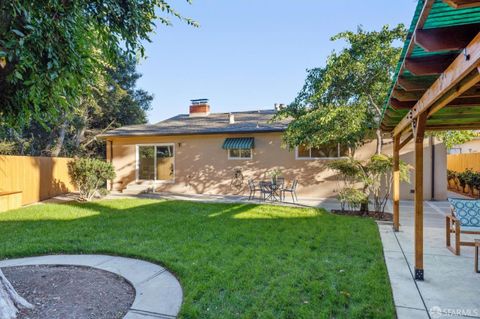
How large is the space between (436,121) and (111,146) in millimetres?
17644

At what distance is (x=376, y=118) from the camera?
11.7 meters

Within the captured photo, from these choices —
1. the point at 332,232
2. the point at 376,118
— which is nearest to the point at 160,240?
the point at 332,232

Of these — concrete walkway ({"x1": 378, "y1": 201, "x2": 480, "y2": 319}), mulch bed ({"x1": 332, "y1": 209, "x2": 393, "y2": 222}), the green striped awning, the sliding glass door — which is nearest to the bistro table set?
the green striped awning

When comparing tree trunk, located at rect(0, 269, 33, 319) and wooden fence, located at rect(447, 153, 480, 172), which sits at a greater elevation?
wooden fence, located at rect(447, 153, 480, 172)

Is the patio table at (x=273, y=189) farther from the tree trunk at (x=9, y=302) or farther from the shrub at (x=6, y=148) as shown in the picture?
the shrub at (x=6, y=148)

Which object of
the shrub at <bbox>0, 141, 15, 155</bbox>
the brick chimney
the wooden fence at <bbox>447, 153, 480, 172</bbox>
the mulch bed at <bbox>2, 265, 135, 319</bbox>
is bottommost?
the mulch bed at <bbox>2, 265, 135, 319</bbox>

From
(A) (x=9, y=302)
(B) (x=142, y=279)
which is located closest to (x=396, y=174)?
(B) (x=142, y=279)

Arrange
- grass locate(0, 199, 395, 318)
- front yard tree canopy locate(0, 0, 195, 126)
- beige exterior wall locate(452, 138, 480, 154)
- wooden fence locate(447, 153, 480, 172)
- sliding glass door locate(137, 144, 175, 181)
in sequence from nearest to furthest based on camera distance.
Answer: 1. front yard tree canopy locate(0, 0, 195, 126)
2. grass locate(0, 199, 395, 318)
3. wooden fence locate(447, 153, 480, 172)
4. sliding glass door locate(137, 144, 175, 181)
5. beige exterior wall locate(452, 138, 480, 154)

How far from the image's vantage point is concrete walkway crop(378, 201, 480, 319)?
392cm

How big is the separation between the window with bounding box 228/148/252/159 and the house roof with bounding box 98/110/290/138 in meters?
1.19

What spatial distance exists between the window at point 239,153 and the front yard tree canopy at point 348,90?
4.69m

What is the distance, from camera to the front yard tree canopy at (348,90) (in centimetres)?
1010

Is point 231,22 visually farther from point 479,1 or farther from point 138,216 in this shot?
point 479,1

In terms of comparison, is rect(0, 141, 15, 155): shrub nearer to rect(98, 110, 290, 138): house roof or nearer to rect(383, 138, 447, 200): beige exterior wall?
rect(98, 110, 290, 138): house roof
